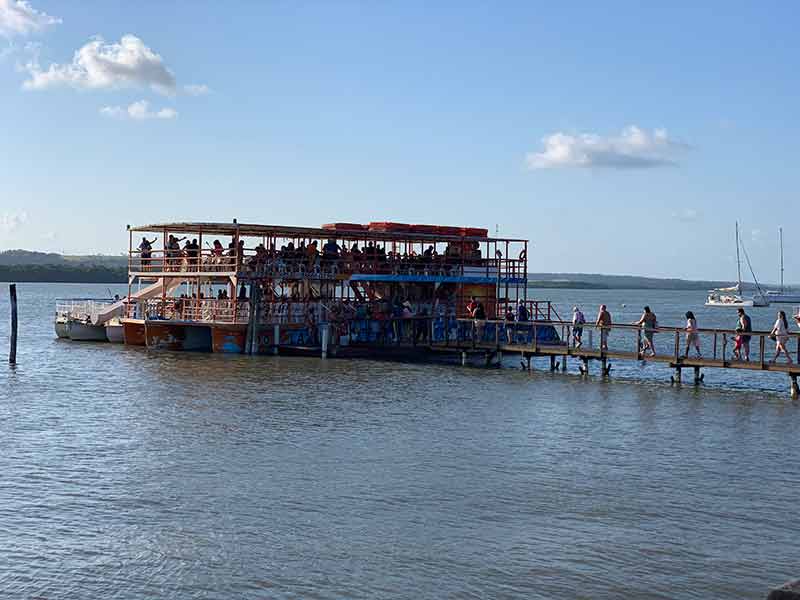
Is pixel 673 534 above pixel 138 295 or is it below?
below

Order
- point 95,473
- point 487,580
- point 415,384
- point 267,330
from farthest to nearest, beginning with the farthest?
point 267,330 → point 415,384 → point 95,473 → point 487,580

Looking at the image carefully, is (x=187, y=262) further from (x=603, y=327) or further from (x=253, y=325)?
(x=603, y=327)

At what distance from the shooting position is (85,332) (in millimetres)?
53938

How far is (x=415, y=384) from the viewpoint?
36.8m

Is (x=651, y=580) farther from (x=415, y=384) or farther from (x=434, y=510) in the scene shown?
(x=415, y=384)

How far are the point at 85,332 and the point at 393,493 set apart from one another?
38.2 m

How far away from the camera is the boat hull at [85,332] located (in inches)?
2090

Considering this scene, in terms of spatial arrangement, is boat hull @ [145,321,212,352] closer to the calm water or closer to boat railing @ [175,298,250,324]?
boat railing @ [175,298,250,324]

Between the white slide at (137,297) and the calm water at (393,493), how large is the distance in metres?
14.8

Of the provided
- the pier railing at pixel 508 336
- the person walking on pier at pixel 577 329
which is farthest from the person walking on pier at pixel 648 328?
the person walking on pier at pixel 577 329

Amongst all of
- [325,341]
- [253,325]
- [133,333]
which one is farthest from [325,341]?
[133,333]

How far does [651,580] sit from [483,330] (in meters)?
31.2

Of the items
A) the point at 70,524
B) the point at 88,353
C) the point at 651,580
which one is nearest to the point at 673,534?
the point at 651,580

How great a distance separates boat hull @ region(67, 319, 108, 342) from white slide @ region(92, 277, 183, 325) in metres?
0.44
